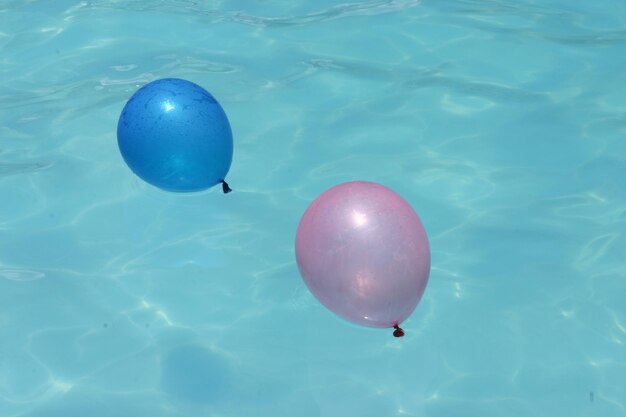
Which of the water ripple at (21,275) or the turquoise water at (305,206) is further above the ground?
the turquoise water at (305,206)

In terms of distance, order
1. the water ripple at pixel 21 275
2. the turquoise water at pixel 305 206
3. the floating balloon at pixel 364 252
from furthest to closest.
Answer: the water ripple at pixel 21 275, the turquoise water at pixel 305 206, the floating balloon at pixel 364 252

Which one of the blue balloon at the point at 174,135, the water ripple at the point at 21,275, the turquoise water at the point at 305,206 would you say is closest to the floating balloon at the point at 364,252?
the turquoise water at the point at 305,206

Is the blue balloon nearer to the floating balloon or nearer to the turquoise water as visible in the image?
the turquoise water

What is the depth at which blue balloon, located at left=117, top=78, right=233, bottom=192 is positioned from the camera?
4.05 metres

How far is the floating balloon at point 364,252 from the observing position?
3305 millimetres

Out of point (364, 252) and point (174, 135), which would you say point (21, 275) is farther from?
point (364, 252)

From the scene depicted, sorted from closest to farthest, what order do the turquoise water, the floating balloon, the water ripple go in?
the floating balloon → the turquoise water → the water ripple

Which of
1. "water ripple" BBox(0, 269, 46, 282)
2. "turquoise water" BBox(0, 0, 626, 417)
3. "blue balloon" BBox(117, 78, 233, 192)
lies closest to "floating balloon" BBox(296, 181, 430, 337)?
"turquoise water" BBox(0, 0, 626, 417)

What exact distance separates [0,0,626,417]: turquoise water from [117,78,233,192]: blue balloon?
0.67 m

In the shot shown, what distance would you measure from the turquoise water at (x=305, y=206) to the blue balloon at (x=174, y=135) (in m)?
0.67

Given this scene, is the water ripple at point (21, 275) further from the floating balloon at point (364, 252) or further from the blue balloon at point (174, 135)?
the floating balloon at point (364, 252)

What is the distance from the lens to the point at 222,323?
4.34 metres

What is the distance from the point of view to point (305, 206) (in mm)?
5094

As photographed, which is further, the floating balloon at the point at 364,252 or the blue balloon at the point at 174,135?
the blue balloon at the point at 174,135
